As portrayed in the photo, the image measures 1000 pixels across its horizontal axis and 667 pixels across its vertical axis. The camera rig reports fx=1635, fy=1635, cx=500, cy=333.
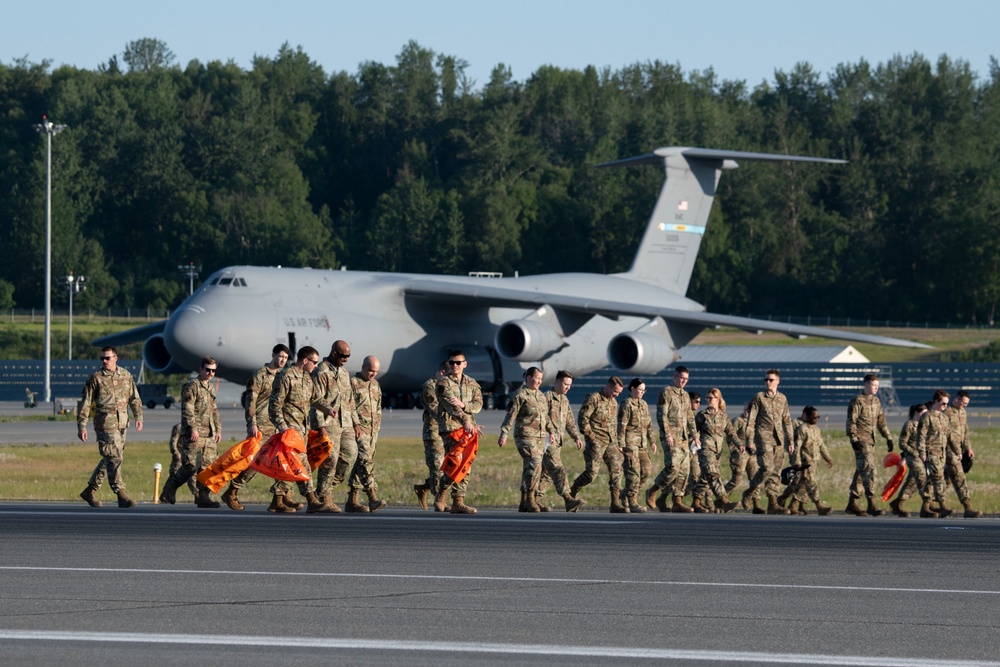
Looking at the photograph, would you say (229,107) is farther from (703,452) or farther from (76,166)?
(703,452)

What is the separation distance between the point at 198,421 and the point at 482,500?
4956mm

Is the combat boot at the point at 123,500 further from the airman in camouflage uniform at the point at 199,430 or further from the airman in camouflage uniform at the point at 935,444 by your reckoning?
the airman in camouflage uniform at the point at 935,444

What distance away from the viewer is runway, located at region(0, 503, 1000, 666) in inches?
305

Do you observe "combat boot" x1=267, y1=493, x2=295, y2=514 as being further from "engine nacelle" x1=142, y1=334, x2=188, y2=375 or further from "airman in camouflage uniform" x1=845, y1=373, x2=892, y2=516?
"engine nacelle" x1=142, y1=334, x2=188, y2=375

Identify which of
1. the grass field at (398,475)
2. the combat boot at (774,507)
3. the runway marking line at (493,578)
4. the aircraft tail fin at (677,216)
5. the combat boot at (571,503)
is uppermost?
the aircraft tail fin at (677,216)

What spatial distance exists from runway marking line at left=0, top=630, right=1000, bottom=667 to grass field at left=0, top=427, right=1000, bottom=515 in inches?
400

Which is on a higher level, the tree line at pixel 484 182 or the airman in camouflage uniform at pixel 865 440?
the tree line at pixel 484 182

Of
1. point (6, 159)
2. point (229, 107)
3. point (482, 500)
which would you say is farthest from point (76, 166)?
point (482, 500)

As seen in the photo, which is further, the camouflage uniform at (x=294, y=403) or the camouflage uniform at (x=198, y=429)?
the camouflage uniform at (x=198, y=429)

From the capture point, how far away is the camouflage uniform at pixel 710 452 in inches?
701

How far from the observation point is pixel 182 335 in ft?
109

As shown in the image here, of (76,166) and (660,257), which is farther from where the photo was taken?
(76,166)

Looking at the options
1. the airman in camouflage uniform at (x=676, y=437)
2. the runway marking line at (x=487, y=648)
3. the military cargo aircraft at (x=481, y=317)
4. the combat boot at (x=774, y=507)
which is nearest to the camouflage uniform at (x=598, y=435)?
the airman in camouflage uniform at (x=676, y=437)

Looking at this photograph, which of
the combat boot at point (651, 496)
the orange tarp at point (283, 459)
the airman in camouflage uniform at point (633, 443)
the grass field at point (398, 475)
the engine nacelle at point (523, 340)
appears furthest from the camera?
the engine nacelle at point (523, 340)
